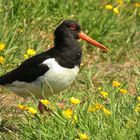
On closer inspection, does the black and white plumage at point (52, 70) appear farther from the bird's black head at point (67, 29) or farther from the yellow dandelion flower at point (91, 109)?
the yellow dandelion flower at point (91, 109)

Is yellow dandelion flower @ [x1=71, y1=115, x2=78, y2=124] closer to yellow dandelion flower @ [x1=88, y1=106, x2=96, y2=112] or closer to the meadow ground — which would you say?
the meadow ground

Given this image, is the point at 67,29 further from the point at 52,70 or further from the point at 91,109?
the point at 91,109

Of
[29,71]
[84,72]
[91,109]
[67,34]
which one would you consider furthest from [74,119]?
[84,72]


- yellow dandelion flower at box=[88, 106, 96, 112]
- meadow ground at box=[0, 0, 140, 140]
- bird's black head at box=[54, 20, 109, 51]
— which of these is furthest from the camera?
bird's black head at box=[54, 20, 109, 51]

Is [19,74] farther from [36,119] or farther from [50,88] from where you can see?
[36,119]

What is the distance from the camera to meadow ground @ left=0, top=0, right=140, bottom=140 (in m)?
5.73

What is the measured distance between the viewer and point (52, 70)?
695 cm

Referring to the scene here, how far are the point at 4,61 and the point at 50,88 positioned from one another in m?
1.83

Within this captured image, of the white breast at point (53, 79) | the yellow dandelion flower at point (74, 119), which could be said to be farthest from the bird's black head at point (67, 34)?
the yellow dandelion flower at point (74, 119)

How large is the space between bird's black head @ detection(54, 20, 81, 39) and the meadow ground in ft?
1.93

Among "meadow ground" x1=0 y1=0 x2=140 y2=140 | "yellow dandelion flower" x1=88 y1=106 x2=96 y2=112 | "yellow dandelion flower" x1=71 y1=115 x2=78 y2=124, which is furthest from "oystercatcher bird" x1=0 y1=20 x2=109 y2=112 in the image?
"yellow dandelion flower" x1=71 y1=115 x2=78 y2=124

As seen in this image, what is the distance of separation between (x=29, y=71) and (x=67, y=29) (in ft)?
2.43

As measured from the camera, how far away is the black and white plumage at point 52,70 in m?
6.96

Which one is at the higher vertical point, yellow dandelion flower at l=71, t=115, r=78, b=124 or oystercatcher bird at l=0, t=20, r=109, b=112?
yellow dandelion flower at l=71, t=115, r=78, b=124
